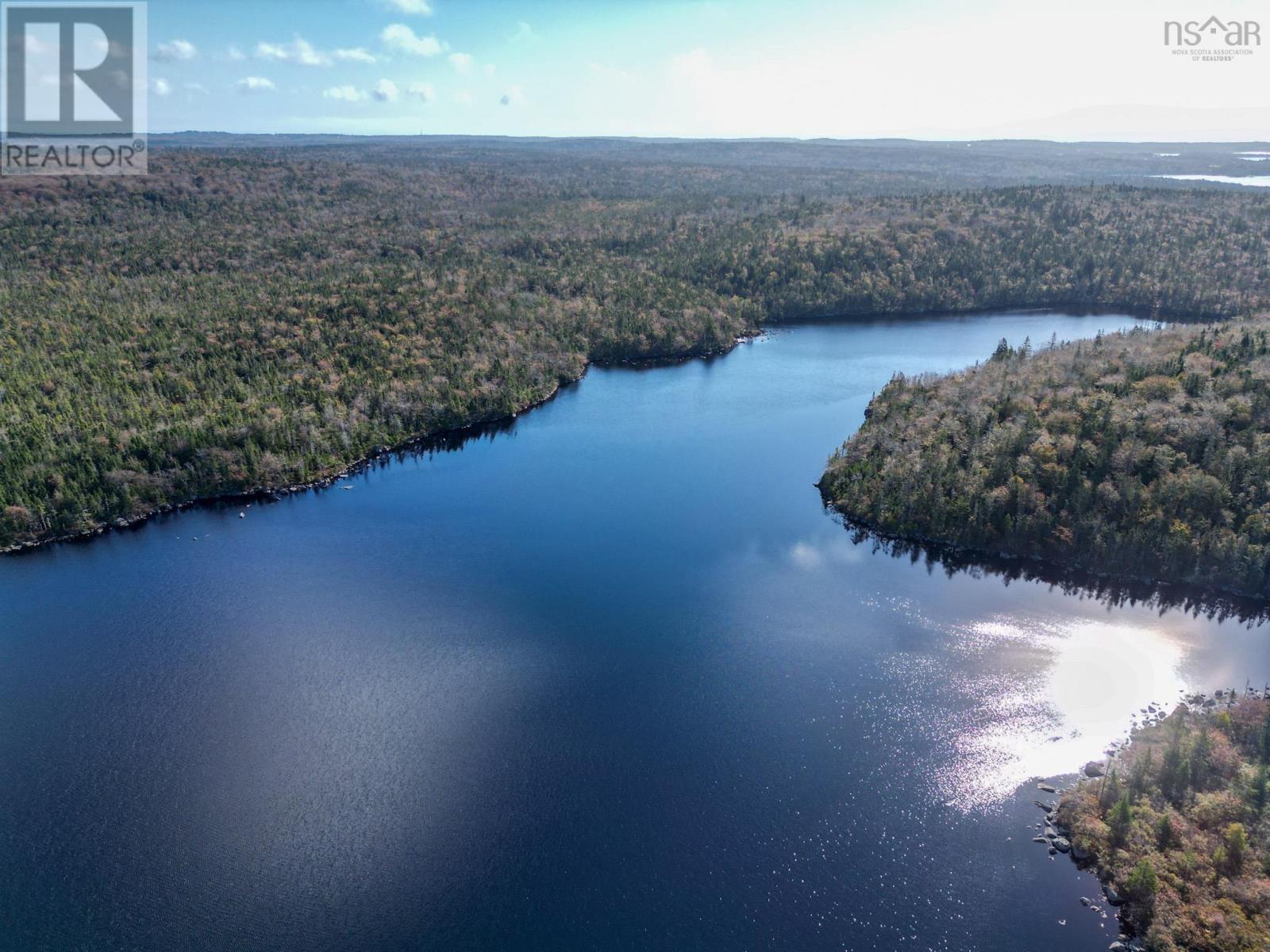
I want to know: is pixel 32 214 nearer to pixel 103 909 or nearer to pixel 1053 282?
pixel 103 909

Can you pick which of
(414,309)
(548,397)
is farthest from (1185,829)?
(414,309)

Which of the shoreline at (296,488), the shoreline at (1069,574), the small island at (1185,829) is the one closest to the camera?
the small island at (1185,829)

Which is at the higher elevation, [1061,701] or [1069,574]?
[1069,574]

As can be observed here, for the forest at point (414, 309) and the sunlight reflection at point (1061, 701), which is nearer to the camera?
the sunlight reflection at point (1061, 701)

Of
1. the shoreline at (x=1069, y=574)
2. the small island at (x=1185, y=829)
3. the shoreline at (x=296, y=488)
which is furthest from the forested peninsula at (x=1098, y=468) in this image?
the shoreline at (x=296, y=488)

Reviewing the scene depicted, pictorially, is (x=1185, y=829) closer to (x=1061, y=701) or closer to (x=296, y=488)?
(x=1061, y=701)

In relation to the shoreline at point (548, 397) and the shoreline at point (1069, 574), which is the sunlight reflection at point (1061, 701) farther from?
the shoreline at point (548, 397)

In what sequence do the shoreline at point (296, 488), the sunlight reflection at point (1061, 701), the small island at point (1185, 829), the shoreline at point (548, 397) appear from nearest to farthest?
the small island at point (1185, 829), the sunlight reflection at point (1061, 701), the shoreline at point (296, 488), the shoreline at point (548, 397)
